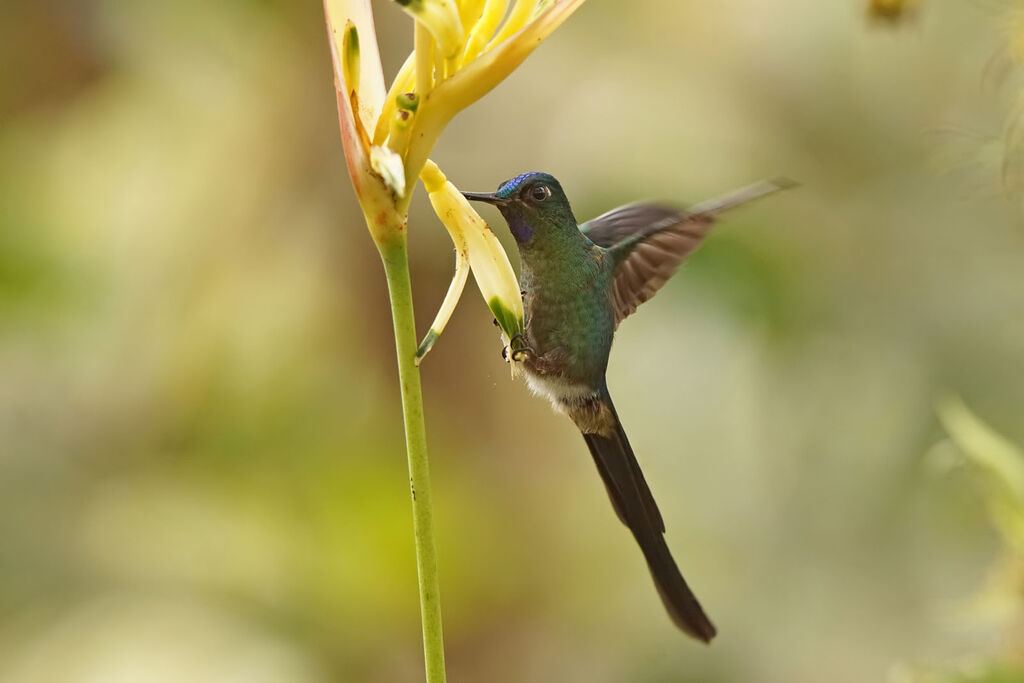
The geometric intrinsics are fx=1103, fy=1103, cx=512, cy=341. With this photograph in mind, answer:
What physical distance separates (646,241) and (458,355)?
1250 mm

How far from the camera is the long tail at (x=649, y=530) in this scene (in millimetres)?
690

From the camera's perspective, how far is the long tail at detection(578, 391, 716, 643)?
690 millimetres

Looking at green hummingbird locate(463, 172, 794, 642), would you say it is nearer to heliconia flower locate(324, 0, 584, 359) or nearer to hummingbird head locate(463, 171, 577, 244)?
hummingbird head locate(463, 171, 577, 244)

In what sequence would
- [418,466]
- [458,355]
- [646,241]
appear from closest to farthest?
[418,466]
[646,241]
[458,355]

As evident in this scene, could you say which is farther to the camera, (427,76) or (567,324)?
(567,324)

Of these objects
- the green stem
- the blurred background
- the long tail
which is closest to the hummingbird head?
the long tail

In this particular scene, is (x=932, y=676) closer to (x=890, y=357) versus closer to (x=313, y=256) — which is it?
(x=890, y=357)

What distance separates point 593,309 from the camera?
0.79 meters

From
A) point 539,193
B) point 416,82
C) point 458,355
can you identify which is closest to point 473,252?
point 416,82

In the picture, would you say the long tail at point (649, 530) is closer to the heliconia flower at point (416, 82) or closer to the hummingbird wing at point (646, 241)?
the hummingbird wing at point (646, 241)

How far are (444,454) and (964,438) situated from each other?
124cm

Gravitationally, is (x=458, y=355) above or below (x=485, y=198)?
below

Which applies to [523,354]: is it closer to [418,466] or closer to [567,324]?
[567,324]

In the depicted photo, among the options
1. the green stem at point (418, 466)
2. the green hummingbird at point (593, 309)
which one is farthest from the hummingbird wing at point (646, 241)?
the green stem at point (418, 466)
